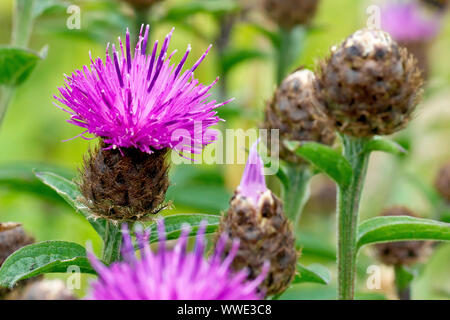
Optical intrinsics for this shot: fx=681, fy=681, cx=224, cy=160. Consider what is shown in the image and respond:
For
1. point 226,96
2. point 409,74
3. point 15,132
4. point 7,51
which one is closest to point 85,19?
point 226,96

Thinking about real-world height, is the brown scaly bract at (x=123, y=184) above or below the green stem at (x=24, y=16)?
below

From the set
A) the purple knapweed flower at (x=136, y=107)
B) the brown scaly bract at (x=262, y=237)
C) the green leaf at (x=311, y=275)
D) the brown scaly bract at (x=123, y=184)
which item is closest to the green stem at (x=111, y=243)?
the brown scaly bract at (x=123, y=184)

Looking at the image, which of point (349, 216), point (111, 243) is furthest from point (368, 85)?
point (111, 243)

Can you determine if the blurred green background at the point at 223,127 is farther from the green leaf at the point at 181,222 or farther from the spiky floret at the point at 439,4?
the green leaf at the point at 181,222

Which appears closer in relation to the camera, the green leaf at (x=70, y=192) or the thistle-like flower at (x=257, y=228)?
the thistle-like flower at (x=257, y=228)

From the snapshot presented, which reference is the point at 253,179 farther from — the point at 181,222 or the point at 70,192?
the point at 70,192

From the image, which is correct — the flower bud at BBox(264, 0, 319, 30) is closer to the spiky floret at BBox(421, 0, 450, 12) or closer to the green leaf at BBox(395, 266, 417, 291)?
the green leaf at BBox(395, 266, 417, 291)
